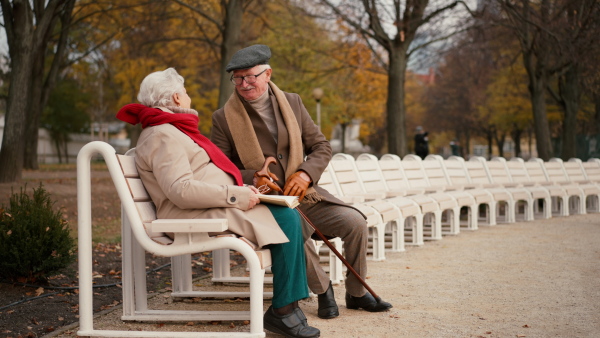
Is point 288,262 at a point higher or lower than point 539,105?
lower

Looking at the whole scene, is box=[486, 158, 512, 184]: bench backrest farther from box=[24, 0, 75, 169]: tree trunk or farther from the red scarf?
box=[24, 0, 75, 169]: tree trunk

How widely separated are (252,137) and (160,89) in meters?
1.07

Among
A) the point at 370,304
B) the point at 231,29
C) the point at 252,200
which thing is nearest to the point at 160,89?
the point at 252,200

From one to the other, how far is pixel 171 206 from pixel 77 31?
26.9 meters

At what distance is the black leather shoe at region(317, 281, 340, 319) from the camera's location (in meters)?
5.73

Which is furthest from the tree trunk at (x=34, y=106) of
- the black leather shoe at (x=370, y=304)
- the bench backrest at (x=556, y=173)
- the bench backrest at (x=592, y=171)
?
the black leather shoe at (x=370, y=304)

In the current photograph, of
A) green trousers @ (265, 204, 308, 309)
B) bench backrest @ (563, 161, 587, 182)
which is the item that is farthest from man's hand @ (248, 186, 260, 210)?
bench backrest @ (563, 161, 587, 182)

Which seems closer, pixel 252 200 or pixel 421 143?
pixel 252 200

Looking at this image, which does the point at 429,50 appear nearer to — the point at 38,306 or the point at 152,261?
the point at 152,261

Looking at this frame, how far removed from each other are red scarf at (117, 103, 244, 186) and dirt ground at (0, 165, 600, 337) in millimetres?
1133

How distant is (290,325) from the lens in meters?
4.95

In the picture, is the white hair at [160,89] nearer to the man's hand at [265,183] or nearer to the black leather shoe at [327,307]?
the man's hand at [265,183]

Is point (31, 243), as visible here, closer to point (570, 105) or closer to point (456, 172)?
point (456, 172)

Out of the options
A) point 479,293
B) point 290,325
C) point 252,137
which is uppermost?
point 252,137
